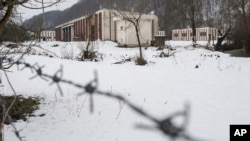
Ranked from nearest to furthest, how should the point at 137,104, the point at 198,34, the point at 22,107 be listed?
the point at 22,107 < the point at 137,104 < the point at 198,34

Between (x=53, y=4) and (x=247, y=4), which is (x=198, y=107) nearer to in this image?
(x=53, y=4)

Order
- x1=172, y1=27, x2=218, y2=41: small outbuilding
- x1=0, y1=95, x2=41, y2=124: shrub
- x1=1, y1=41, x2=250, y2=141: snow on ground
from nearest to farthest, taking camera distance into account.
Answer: x1=1, y1=41, x2=250, y2=141: snow on ground → x1=0, y1=95, x2=41, y2=124: shrub → x1=172, y1=27, x2=218, y2=41: small outbuilding

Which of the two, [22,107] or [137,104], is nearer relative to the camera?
[22,107]

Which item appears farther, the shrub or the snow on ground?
the shrub

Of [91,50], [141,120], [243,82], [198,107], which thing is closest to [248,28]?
[91,50]

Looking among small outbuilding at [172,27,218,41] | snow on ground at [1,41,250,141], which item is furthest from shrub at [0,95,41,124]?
small outbuilding at [172,27,218,41]

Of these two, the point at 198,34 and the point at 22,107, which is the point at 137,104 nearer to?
the point at 22,107

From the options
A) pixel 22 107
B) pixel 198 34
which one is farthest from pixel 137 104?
pixel 198 34

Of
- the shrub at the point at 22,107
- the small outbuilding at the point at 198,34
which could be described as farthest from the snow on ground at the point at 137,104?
the small outbuilding at the point at 198,34

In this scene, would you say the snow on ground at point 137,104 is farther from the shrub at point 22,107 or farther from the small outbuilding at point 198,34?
the small outbuilding at point 198,34

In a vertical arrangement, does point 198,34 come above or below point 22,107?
above

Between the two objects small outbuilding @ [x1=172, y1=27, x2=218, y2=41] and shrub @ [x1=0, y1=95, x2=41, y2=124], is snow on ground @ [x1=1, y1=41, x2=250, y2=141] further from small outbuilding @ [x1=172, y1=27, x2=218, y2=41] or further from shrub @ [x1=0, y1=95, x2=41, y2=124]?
small outbuilding @ [x1=172, y1=27, x2=218, y2=41]

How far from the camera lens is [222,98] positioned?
7336 millimetres

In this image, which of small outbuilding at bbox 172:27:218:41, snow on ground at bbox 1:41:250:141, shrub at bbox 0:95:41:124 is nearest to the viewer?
snow on ground at bbox 1:41:250:141
